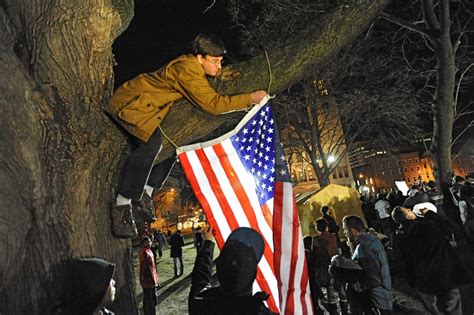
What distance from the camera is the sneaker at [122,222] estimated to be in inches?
99.7

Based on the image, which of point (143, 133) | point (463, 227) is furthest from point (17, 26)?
point (463, 227)

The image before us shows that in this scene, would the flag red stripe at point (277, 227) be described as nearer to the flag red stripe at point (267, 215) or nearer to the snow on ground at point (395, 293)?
the flag red stripe at point (267, 215)

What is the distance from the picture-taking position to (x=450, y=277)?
466cm

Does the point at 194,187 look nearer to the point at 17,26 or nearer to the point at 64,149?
the point at 64,149

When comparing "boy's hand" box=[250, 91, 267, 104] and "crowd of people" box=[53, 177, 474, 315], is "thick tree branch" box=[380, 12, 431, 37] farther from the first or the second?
"boy's hand" box=[250, 91, 267, 104]

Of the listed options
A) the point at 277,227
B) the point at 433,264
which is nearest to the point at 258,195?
the point at 277,227

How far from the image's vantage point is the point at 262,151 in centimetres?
343

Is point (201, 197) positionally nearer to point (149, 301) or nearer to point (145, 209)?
point (145, 209)

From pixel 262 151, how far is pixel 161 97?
46.6 inches

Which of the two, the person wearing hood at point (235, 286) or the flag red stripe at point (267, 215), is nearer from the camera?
the person wearing hood at point (235, 286)

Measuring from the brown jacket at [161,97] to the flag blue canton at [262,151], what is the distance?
26.2 inches

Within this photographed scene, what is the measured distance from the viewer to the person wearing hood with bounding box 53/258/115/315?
215 centimetres

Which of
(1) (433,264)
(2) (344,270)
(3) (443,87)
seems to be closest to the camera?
(1) (433,264)

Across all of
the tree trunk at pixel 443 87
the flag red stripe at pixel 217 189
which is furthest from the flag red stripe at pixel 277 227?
the tree trunk at pixel 443 87
